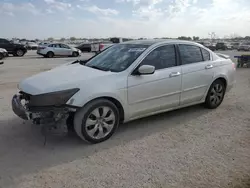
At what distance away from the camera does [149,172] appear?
3.07 meters

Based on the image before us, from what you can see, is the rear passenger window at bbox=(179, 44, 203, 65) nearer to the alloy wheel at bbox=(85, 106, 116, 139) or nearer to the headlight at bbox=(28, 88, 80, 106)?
the alloy wheel at bbox=(85, 106, 116, 139)

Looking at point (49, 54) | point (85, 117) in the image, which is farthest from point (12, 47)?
point (85, 117)

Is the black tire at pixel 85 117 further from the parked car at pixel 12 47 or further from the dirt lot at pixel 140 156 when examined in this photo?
the parked car at pixel 12 47

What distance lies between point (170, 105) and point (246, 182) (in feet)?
6.82

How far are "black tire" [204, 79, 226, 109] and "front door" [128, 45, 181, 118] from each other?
→ 1.03 metres

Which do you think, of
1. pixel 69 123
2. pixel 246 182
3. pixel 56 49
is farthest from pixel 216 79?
pixel 56 49

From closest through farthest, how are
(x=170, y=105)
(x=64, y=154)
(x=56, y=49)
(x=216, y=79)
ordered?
(x=64, y=154) < (x=170, y=105) < (x=216, y=79) < (x=56, y=49)

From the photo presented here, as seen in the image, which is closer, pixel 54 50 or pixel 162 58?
pixel 162 58

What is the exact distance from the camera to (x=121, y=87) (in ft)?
13.0

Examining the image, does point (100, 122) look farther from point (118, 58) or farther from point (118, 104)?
point (118, 58)

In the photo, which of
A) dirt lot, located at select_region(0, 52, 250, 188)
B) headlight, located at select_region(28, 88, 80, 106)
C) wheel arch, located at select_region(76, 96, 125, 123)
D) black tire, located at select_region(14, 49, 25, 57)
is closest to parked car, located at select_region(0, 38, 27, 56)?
black tire, located at select_region(14, 49, 25, 57)

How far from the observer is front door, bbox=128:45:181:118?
415cm

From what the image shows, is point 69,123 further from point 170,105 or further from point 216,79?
point 216,79

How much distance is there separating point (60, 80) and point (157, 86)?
5.51 feet
